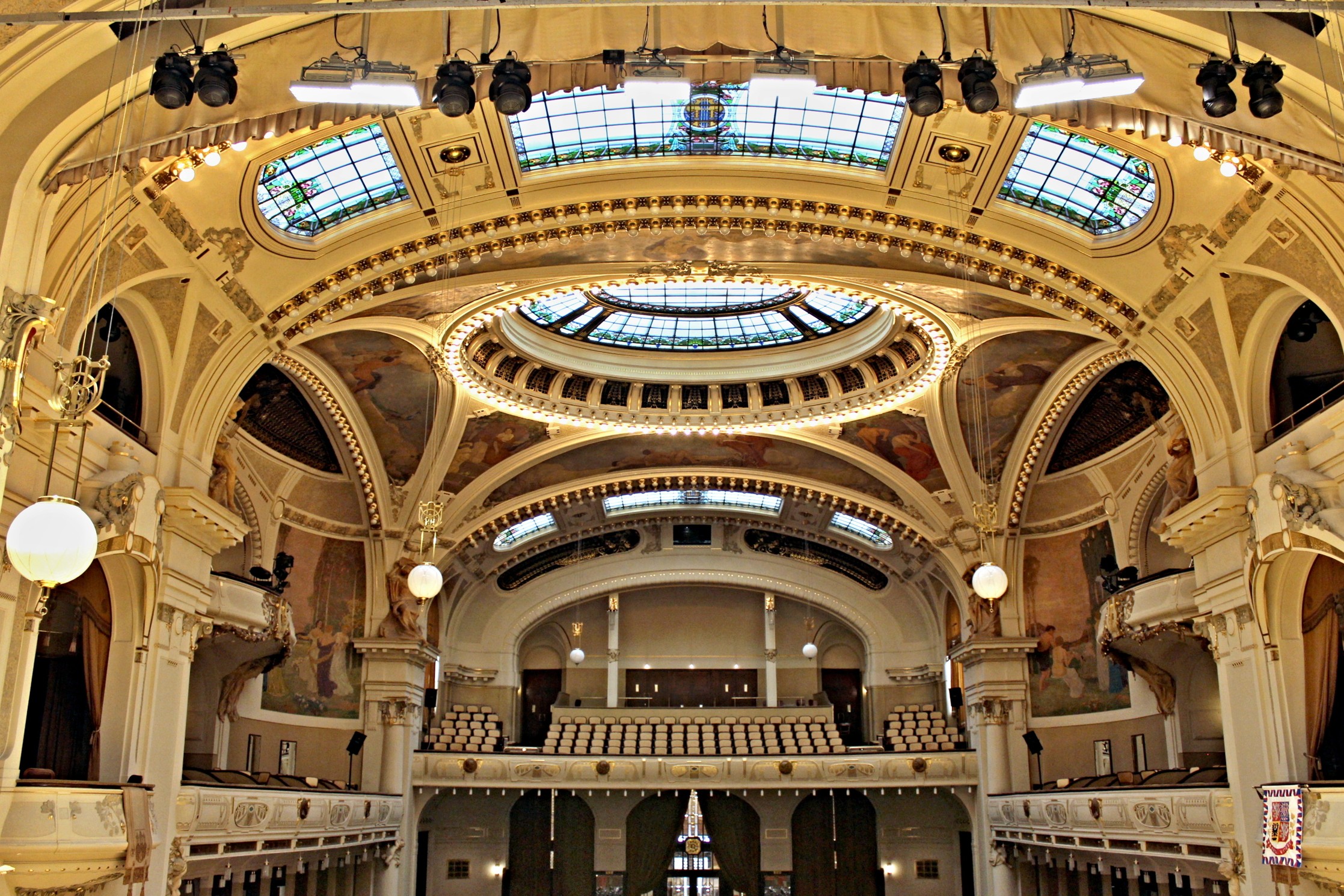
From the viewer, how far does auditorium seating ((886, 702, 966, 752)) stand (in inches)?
1183

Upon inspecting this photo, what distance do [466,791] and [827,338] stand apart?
16.2m

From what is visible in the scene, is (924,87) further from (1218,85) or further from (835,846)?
(835,846)

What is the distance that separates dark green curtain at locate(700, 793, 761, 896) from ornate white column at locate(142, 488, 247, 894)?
1835 centimetres

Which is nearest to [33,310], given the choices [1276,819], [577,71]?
[577,71]

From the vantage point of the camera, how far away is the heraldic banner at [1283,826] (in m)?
13.5

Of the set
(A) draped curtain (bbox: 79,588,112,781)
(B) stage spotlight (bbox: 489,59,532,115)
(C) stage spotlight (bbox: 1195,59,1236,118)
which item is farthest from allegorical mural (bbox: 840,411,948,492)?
(B) stage spotlight (bbox: 489,59,532,115)

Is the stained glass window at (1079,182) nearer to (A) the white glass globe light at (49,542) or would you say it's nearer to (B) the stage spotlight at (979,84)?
(B) the stage spotlight at (979,84)

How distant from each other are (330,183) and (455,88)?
25.1 ft

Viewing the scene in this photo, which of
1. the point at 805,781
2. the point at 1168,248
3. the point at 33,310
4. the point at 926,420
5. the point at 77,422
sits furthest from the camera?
the point at 805,781

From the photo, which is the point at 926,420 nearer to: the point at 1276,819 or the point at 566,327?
the point at 566,327

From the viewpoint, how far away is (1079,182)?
53.5 ft

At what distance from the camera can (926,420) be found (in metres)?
25.3

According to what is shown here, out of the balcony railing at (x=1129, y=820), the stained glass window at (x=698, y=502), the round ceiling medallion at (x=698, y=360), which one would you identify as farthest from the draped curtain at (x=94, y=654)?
the stained glass window at (x=698, y=502)

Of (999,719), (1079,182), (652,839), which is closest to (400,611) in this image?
(652,839)
